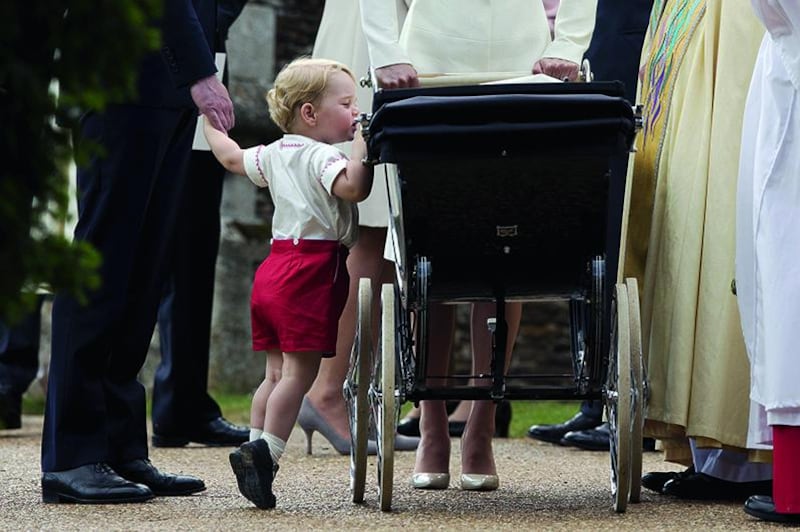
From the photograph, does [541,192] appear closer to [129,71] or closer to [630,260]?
[630,260]

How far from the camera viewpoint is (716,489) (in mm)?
4312

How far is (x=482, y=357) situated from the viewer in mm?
4762

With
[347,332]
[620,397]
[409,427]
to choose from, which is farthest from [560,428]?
[620,397]

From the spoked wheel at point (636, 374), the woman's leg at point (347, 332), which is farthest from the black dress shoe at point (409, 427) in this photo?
the spoked wheel at point (636, 374)

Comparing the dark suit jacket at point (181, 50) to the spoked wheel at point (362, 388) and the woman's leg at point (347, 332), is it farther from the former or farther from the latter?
the woman's leg at point (347, 332)

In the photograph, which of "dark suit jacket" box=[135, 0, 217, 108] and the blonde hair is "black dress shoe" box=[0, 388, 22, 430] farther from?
"dark suit jacket" box=[135, 0, 217, 108]

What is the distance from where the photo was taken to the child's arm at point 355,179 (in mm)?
4129

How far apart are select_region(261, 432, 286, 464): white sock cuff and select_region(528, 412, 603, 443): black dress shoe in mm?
2480

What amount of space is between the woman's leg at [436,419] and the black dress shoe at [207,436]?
1630 millimetres

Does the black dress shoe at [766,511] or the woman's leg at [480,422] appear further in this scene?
the woman's leg at [480,422]

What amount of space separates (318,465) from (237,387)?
251 inches

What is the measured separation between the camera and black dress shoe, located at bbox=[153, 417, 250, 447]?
6164 millimetres

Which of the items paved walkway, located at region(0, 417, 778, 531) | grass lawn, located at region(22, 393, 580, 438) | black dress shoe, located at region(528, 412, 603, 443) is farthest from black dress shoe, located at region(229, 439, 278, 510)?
grass lawn, located at region(22, 393, 580, 438)

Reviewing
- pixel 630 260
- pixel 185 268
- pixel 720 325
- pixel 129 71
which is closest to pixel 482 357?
pixel 630 260
